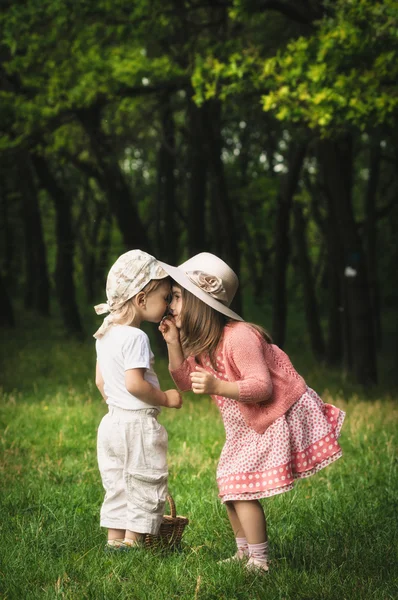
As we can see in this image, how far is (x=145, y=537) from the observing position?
183 inches

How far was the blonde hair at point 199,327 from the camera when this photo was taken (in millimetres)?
4410

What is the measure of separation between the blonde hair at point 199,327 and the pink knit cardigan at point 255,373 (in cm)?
5

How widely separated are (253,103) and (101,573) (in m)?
11.5

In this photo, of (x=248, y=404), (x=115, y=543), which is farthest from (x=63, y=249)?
(x=248, y=404)

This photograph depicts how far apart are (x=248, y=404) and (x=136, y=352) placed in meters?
0.65

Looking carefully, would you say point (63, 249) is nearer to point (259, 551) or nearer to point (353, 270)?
point (353, 270)

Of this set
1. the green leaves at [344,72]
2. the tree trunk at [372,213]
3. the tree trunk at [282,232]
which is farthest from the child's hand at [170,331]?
the tree trunk at [372,213]

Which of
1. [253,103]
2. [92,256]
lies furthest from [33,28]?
[92,256]

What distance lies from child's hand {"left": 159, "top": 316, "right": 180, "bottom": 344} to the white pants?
16.9 inches

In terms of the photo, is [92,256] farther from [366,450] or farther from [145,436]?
[145,436]

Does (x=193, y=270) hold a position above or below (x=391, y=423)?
above

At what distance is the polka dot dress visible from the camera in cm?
430

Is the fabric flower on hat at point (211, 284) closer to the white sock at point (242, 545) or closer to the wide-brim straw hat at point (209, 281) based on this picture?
the wide-brim straw hat at point (209, 281)

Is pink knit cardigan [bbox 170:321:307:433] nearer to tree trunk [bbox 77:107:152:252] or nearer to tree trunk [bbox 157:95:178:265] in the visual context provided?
Answer: tree trunk [bbox 77:107:152:252]
